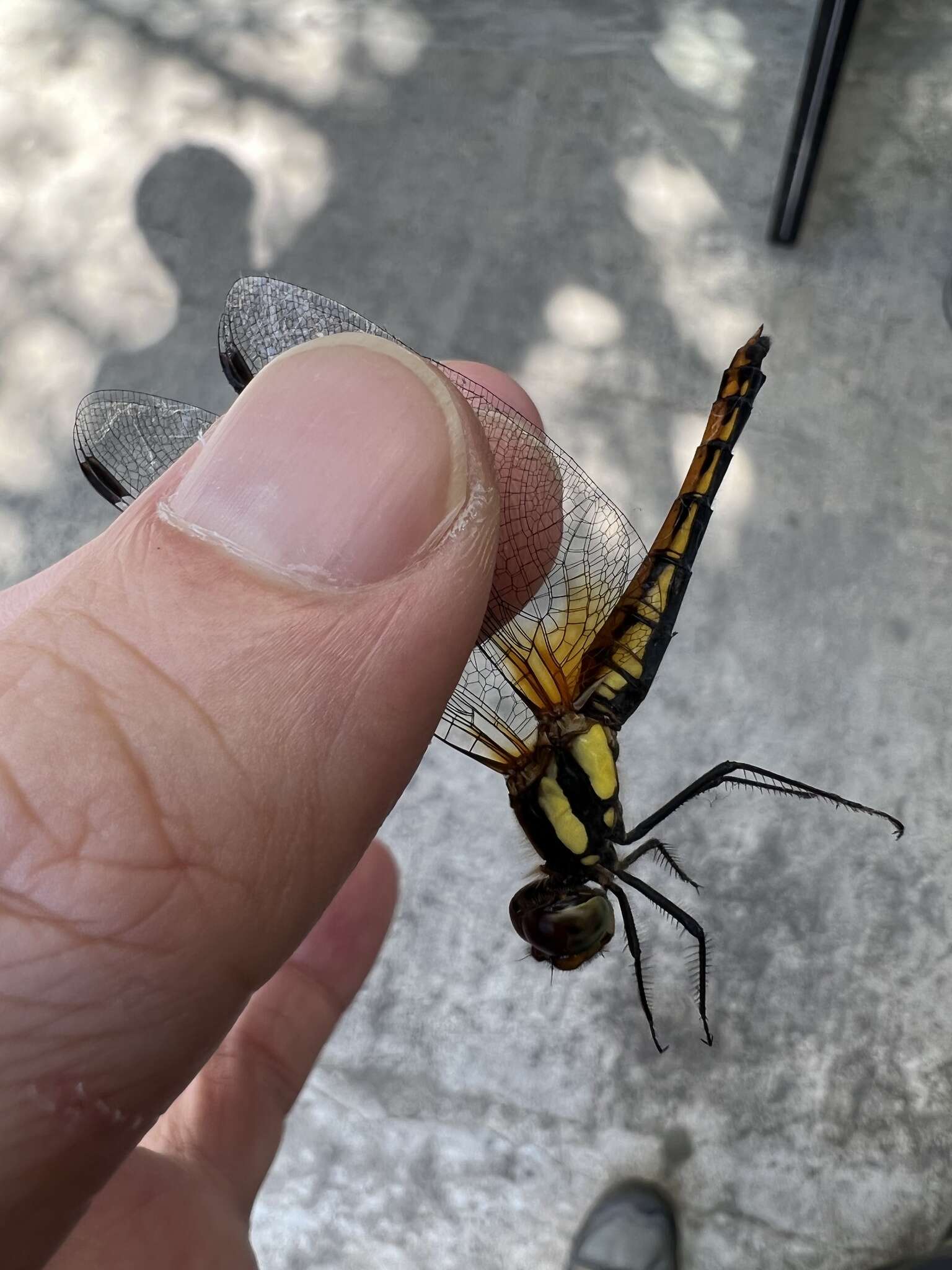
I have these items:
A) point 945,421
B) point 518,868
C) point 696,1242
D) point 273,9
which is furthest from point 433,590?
point 273,9

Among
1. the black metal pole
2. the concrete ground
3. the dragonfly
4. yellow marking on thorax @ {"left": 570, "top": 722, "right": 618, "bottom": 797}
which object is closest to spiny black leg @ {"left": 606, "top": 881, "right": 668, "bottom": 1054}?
the dragonfly

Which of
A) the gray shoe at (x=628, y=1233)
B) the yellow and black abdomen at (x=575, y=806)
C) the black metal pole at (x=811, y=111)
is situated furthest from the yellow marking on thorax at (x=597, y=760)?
the black metal pole at (x=811, y=111)

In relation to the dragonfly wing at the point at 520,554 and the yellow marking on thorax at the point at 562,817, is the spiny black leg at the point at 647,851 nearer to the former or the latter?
the yellow marking on thorax at the point at 562,817

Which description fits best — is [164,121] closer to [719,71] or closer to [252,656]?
[719,71]

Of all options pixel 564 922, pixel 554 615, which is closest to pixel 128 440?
pixel 554 615

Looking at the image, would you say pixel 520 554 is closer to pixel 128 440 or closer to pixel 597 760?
pixel 597 760

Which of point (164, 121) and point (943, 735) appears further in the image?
point (164, 121)
